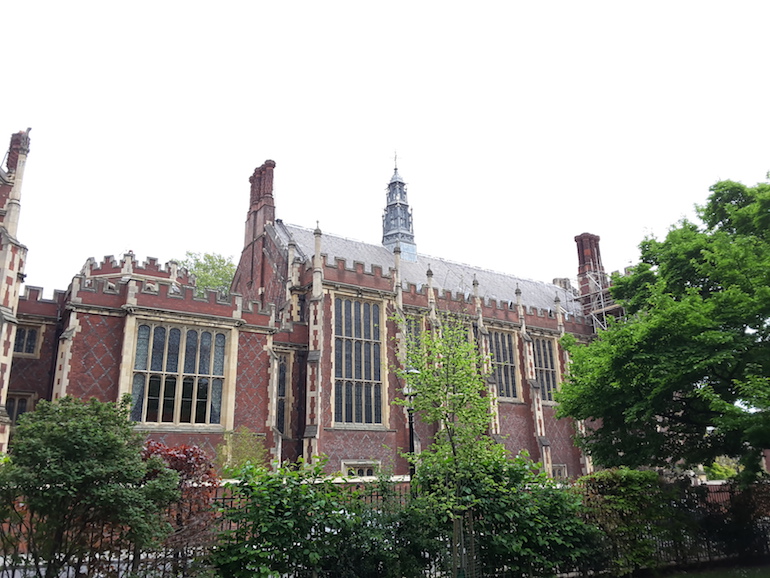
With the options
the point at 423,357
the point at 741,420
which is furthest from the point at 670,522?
the point at 423,357

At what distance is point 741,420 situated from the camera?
11305 millimetres

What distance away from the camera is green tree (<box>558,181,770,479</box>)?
12.5m

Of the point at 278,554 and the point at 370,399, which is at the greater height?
the point at 370,399

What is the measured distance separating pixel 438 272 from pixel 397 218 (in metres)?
10.2

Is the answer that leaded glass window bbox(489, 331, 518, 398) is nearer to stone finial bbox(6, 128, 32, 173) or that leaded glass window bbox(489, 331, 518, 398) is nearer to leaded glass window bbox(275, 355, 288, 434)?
leaded glass window bbox(275, 355, 288, 434)

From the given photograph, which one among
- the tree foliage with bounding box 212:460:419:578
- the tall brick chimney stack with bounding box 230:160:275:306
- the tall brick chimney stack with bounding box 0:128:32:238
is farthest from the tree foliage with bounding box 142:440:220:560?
the tall brick chimney stack with bounding box 230:160:275:306

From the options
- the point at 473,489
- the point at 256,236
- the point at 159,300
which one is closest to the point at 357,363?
the point at 159,300

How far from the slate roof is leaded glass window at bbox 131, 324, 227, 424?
827 centimetres

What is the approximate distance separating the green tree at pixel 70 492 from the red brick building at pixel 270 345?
804cm

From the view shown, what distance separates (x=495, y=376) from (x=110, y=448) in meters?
23.0

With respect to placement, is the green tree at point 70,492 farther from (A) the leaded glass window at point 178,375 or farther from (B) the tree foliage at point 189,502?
(A) the leaded glass window at point 178,375

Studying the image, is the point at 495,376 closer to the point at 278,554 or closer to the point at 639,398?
the point at 639,398

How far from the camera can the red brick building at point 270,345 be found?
18.2m

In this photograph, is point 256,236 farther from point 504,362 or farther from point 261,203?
point 504,362
